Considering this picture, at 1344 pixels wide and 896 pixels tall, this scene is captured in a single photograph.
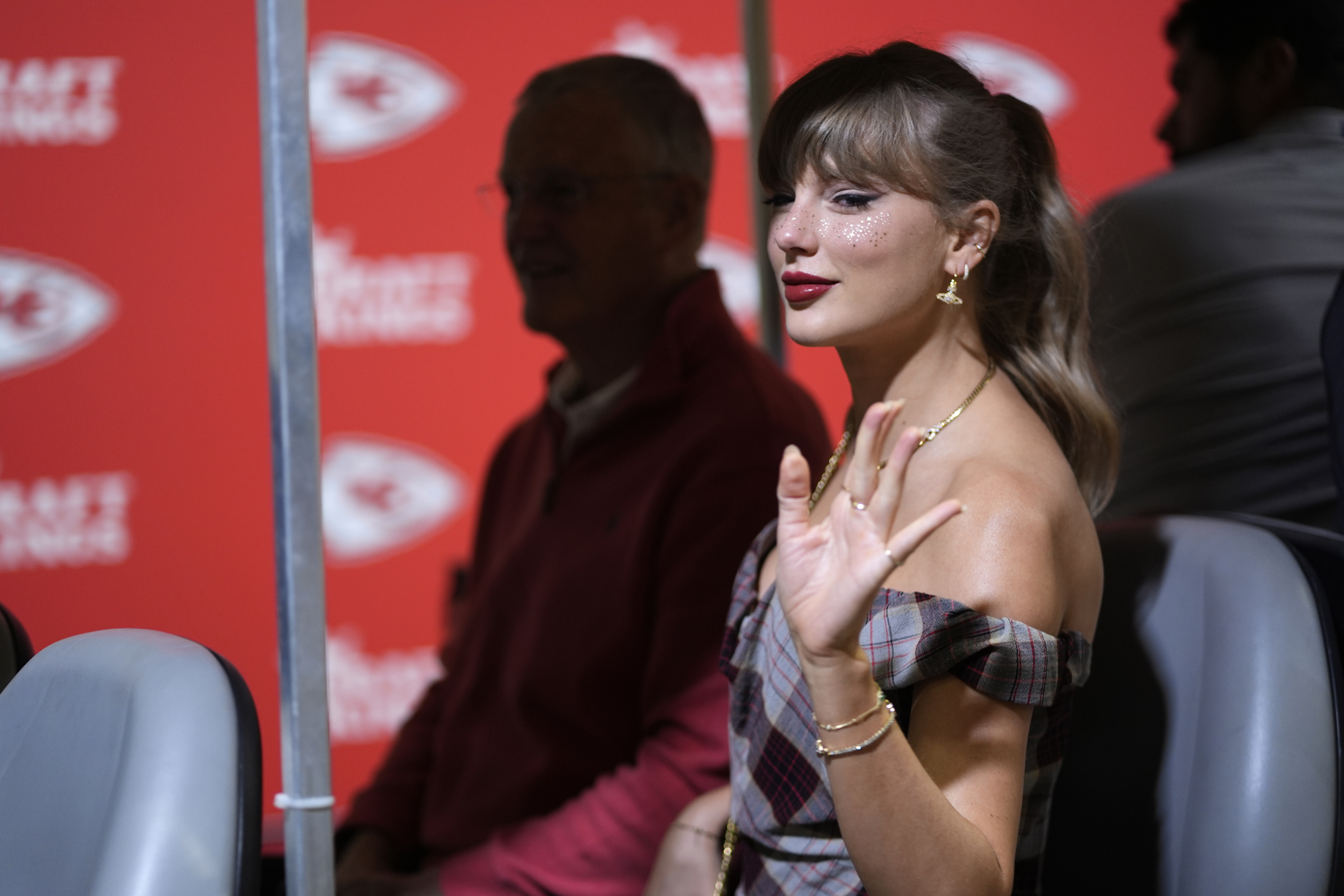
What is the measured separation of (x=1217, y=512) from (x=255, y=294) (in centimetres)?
257

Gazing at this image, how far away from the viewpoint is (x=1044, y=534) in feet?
2.59

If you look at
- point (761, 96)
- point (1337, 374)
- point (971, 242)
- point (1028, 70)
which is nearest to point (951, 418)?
point (971, 242)

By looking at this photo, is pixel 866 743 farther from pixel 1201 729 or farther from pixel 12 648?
pixel 12 648

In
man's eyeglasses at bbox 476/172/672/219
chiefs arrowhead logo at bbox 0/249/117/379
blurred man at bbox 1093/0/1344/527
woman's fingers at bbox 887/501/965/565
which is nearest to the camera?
woman's fingers at bbox 887/501/965/565

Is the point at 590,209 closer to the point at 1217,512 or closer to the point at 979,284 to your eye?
the point at 979,284

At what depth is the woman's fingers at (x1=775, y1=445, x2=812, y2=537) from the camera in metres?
0.69

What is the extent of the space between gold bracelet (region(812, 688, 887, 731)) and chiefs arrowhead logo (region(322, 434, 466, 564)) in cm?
267

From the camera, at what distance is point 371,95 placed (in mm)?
3164

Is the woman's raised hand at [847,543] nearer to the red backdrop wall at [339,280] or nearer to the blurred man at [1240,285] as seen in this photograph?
the blurred man at [1240,285]

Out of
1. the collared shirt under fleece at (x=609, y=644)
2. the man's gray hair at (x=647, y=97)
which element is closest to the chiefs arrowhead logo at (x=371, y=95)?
the man's gray hair at (x=647, y=97)

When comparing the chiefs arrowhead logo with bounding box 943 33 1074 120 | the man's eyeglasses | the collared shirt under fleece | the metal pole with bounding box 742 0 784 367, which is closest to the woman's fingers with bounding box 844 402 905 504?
the collared shirt under fleece

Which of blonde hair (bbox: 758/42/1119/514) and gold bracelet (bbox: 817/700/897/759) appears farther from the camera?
blonde hair (bbox: 758/42/1119/514)

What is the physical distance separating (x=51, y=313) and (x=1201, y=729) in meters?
2.90

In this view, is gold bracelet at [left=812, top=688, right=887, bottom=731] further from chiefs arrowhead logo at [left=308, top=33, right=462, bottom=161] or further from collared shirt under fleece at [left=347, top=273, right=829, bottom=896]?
chiefs arrowhead logo at [left=308, top=33, right=462, bottom=161]
